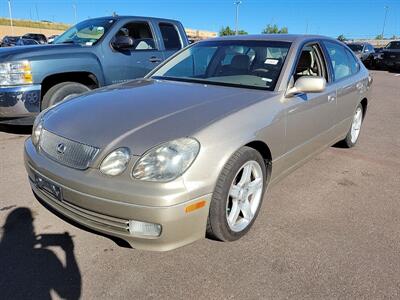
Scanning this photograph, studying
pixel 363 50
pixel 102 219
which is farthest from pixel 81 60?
pixel 363 50

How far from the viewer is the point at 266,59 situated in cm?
373

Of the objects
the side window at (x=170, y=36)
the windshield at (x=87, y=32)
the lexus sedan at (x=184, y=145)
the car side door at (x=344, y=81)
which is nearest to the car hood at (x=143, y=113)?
the lexus sedan at (x=184, y=145)

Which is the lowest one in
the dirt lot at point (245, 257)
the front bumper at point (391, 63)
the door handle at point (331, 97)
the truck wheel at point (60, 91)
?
the front bumper at point (391, 63)

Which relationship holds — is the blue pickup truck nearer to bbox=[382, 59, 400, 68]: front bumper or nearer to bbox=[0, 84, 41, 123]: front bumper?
bbox=[0, 84, 41, 123]: front bumper

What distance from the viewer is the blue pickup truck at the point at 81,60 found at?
5.02 meters

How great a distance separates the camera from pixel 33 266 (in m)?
2.57

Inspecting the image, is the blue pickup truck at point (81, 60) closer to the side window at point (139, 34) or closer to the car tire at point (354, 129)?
the side window at point (139, 34)

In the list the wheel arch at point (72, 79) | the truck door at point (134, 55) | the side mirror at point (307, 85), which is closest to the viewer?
the side mirror at point (307, 85)

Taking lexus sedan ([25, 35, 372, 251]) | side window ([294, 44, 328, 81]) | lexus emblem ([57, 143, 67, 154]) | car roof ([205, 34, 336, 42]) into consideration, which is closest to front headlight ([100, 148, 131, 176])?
lexus sedan ([25, 35, 372, 251])

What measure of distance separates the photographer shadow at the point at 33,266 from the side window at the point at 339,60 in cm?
344

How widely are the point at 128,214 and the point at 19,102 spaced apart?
348 centimetres

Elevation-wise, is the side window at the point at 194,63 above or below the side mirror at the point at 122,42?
below

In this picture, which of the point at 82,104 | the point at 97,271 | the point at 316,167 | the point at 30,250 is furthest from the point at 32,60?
the point at 316,167

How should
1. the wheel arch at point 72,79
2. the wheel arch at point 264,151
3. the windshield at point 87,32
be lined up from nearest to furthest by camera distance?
the wheel arch at point 264,151, the wheel arch at point 72,79, the windshield at point 87,32
